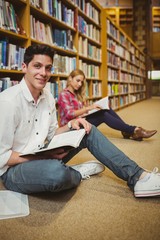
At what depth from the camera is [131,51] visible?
8.12 metres

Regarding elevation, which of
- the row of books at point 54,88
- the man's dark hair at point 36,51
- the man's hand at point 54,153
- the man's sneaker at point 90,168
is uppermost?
the man's dark hair at point 36,51

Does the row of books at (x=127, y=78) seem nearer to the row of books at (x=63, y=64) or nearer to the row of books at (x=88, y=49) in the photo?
the row of books at (x=88, y=49)

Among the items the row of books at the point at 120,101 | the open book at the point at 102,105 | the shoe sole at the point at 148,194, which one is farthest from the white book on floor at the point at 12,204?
the row of books at the point at 120,101

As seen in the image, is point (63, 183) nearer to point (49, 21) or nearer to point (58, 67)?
point (58, 67)

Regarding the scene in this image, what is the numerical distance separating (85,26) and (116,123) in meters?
1.95

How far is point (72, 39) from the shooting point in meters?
3.67

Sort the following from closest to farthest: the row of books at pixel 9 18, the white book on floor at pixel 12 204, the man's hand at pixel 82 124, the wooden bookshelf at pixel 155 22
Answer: the white book on floor at pixel 12 204, the man's hand at pixel 82 124, the row of books at pixel 9 18, the wooden bookshelf at pixel 155 22

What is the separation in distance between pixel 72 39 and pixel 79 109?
4.80 feet

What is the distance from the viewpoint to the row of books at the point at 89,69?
4.08 meters

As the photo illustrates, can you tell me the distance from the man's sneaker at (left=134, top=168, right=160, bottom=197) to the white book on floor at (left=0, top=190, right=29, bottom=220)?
575mm

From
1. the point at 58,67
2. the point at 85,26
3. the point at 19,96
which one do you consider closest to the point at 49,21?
the point at 58,67

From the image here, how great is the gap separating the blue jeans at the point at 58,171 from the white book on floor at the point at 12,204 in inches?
1.3

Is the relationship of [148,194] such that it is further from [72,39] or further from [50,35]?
[72,39]

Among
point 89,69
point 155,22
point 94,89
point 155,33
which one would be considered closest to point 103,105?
point 89,69
